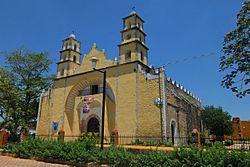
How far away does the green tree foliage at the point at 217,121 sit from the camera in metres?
26.7

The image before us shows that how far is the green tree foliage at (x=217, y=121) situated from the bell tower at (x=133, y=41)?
12870mm

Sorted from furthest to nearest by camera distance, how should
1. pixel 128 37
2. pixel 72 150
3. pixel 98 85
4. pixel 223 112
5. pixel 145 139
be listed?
pixel 223 112, pixel 98 85, pixel 128 37, pixel 145 139, pixel 72 150

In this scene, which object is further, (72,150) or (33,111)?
(33,111)

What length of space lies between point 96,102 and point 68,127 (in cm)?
431

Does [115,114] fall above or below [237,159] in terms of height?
above

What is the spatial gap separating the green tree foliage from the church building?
1680mm

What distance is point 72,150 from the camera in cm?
888

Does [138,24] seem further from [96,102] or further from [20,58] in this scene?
[20,58]

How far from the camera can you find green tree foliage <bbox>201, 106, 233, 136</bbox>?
26658 mm

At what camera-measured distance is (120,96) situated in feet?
60.7

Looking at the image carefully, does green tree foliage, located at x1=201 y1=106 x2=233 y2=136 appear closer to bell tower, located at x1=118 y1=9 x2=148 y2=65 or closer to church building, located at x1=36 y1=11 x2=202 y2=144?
church building, located at x1=36 y1=11 x2=202 y2=144

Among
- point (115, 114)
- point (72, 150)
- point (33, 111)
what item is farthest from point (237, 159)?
point (33, 111)

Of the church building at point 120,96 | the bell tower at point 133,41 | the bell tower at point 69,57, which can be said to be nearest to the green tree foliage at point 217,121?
the church building at point 120,96

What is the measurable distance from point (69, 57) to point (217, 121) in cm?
1970
